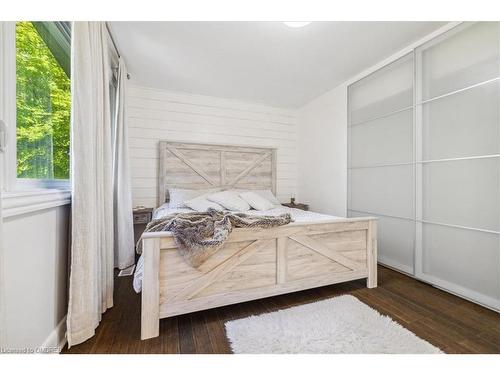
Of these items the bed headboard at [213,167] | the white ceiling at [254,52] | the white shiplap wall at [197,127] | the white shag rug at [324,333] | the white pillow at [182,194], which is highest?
the white ceiling at [254,52]

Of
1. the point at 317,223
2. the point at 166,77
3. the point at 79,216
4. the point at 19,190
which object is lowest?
the point at 317,223

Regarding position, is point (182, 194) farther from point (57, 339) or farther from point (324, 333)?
point (324, 333)

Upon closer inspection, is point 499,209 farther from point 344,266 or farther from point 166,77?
point 166,77

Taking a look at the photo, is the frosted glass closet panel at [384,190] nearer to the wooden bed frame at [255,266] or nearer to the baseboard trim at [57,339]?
the wooden bed frame at [255,266]

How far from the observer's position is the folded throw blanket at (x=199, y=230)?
145 cm

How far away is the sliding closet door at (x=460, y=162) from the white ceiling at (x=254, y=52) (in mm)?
390

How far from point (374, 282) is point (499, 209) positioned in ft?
3.68

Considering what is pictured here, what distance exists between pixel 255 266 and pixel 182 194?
71.5 inches

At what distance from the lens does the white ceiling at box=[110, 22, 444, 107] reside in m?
2.06

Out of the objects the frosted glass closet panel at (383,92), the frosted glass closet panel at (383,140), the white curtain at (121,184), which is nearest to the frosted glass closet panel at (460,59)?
the frosted glass closet panel at (383,92)

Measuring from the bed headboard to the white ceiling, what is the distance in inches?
35.7

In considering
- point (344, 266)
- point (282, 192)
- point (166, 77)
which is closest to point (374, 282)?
point (344, 266)

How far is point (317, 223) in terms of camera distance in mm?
1886

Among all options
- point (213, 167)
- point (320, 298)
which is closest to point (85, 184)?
point (320, 298)
